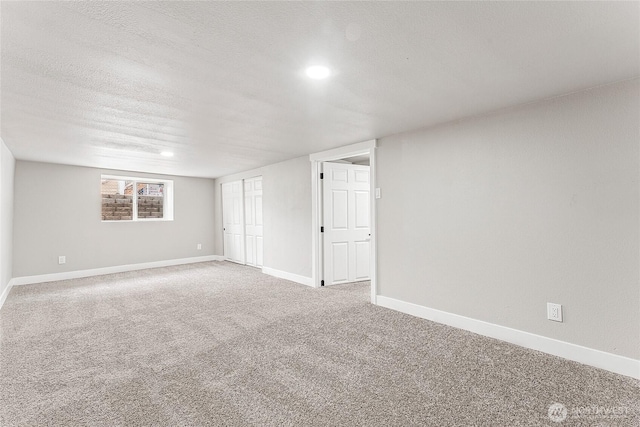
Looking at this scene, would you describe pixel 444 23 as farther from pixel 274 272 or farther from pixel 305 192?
pixel 274 272

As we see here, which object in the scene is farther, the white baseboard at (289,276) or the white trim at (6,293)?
the white baseboard at (289,276)

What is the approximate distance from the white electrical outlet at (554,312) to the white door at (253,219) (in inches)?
202

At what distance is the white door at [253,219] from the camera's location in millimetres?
6754

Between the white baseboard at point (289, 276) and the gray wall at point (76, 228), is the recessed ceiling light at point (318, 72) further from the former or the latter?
the gray wall at point (76, 228)

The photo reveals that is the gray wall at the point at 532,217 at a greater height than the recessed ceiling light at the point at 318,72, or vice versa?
the recessed ceiling light at the point at 318,72

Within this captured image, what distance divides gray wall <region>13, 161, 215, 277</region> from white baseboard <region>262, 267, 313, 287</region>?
102 inches

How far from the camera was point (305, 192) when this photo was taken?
5.19 meters

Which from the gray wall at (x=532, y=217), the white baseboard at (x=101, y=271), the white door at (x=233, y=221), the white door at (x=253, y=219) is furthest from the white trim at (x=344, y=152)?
the white baseboard at (x=101, y=271)

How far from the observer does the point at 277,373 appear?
7.54 feet

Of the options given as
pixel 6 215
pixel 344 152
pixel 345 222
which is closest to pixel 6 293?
pixel 6 215

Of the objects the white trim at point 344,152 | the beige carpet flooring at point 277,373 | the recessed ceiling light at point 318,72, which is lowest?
the beige carpet flooring at point 277,373

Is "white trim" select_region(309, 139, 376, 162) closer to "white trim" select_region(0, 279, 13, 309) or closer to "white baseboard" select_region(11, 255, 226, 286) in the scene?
"white baseboard" select_region(11, 255, 226, 286)

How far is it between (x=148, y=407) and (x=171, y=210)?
19.7 feet

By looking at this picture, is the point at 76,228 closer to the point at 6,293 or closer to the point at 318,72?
the point at 6,293
